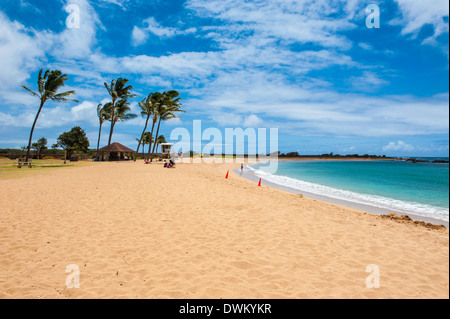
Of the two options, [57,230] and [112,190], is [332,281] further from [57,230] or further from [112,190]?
[112,190]

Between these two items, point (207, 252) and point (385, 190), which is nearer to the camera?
point (207, 252)

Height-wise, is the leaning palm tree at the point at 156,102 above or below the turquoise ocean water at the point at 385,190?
above

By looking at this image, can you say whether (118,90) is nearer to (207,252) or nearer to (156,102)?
(156,102)

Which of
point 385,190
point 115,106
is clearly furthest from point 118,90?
point 385,190

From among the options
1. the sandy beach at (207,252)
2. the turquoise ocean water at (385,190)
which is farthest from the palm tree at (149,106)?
the sandy beach at (207,252)

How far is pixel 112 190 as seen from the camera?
10.1 metres

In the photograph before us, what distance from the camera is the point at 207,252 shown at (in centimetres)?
454

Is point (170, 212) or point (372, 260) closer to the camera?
point (372, 260)

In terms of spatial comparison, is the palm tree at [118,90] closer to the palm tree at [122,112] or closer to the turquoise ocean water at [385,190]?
the palm tree at [122,112]

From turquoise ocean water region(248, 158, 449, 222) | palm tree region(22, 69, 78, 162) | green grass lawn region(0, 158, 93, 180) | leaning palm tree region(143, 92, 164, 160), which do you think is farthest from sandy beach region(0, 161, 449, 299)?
leaning palm tree region(143, 92, 164, 160)

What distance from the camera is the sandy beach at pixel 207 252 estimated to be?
3393mm

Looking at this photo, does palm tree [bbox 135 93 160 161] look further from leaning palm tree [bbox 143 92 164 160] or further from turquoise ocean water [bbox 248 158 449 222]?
turquoise ocean water [bbox 248 158 449 222]

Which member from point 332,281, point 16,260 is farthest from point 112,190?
point 332,281
